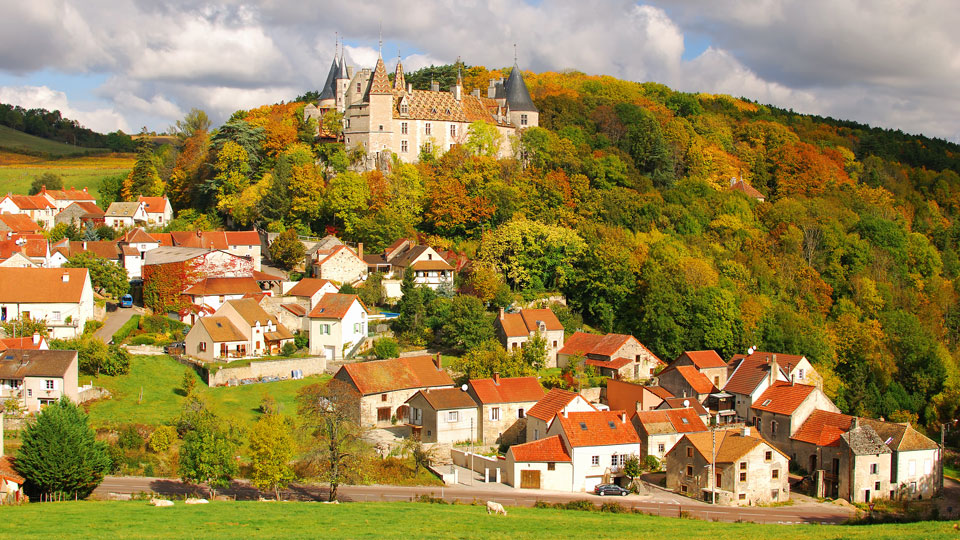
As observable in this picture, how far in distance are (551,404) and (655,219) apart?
1121 inches

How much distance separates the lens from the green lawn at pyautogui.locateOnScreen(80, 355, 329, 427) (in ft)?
121

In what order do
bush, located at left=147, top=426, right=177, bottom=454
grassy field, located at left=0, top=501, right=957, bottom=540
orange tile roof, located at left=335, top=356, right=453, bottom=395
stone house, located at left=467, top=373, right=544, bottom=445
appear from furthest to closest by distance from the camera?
orange tile roof, located at left=335, top=356, right=453, bottom=395, stone house, located at left=467, top=373, right=544, bottom=445, bush, located at left=147, top=426, right=177, bottom=454, grassy field, located at left=0, top=501, right=957, bottom=540

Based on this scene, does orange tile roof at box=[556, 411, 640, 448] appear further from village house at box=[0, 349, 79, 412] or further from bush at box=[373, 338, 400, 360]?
village house at box=[0, 349, 79, 412]

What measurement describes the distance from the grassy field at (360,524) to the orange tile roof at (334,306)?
64.0 ft

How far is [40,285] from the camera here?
150 ft

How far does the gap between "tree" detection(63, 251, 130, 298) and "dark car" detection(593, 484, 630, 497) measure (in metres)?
31.2

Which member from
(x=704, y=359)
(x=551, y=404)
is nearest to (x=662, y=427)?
(x=551, y=404)

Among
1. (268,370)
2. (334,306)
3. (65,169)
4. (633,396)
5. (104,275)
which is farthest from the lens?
(65,169)

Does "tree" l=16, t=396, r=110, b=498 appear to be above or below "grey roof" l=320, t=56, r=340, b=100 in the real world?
below

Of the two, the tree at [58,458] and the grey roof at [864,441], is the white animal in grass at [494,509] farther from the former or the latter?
the grey roof at [864,441]

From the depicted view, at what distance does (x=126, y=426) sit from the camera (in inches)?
1388

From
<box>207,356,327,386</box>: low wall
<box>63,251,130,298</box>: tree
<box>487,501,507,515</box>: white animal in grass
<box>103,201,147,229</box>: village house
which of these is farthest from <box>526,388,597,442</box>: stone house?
<box>103,201,147,229</box>: village house

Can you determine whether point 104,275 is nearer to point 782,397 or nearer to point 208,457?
Answer: point 208,457

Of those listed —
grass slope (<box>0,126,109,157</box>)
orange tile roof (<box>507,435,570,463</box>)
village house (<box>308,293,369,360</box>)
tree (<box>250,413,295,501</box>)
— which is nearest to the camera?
tree (<box>250,413,295,501</box>)
